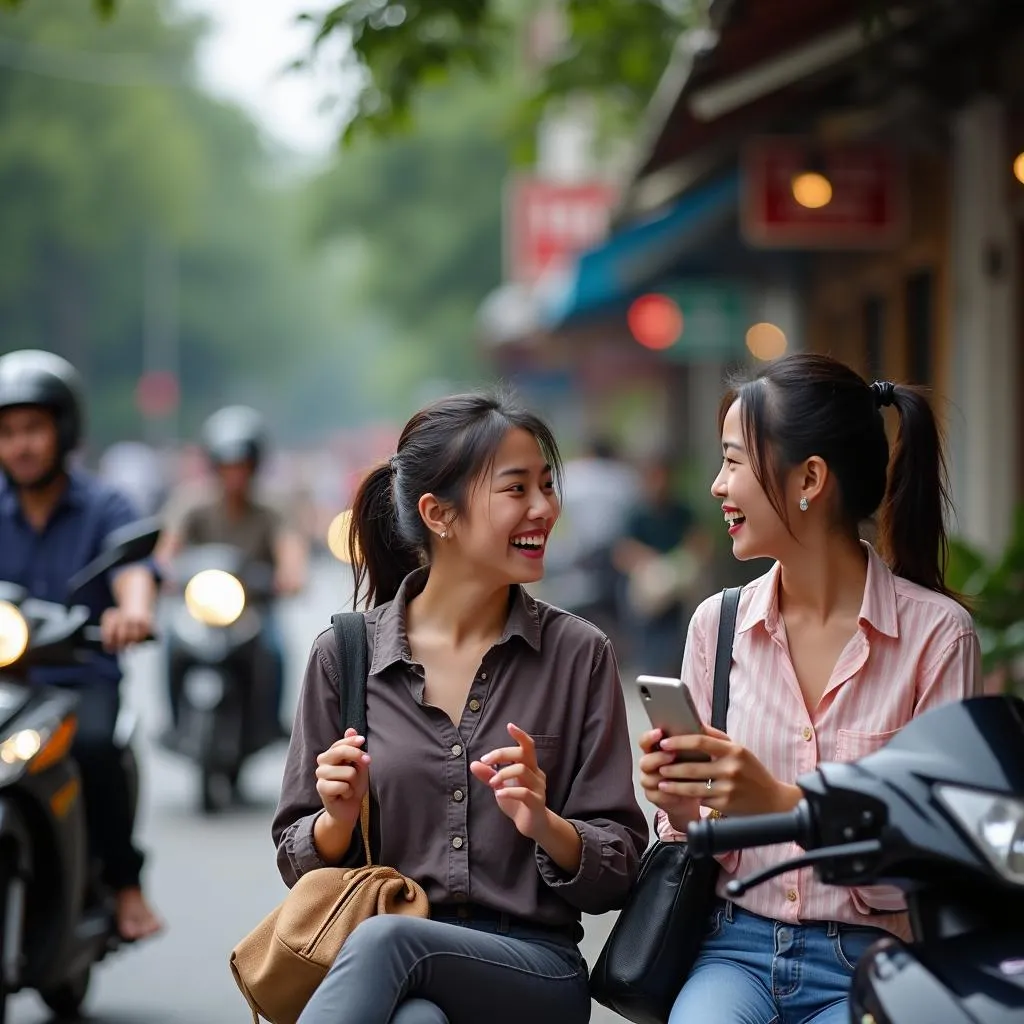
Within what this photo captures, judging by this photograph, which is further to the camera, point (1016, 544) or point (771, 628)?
point (1016, 544)

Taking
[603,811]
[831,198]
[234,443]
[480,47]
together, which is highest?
[480,47]

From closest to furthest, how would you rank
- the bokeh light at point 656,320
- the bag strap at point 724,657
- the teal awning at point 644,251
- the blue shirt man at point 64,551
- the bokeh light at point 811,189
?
the bag strap at point 724,657, the blue shirt man at point 64,551, the bokeh light at point 811,189, the teal awning at point 644,251, the bokeh light at point 656,320

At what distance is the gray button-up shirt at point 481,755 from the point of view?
10.5 feet

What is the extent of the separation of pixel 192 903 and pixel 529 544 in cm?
460

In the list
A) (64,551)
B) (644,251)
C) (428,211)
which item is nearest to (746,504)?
(64,551)

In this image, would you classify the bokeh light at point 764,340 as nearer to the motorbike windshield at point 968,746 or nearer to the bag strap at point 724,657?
the bag strap at point 724,657

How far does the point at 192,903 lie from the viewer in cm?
753

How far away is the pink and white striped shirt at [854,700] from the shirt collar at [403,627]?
0.39 m

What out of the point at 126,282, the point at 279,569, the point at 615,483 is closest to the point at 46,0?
the point at 126,282

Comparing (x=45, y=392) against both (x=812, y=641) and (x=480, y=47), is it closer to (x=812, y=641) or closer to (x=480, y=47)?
(x=812, y=641)

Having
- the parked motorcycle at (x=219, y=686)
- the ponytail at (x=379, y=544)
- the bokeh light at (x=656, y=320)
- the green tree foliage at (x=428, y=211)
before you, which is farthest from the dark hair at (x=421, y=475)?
the green tree foliage at (x=428, y=211)

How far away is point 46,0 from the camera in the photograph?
53188 mm

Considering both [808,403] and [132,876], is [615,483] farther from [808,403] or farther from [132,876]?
[808,403]

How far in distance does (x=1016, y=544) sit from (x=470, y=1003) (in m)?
3.87
